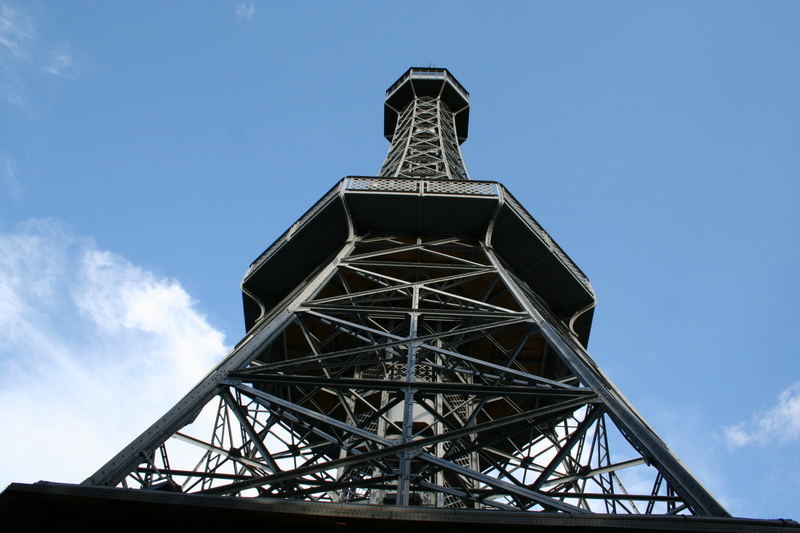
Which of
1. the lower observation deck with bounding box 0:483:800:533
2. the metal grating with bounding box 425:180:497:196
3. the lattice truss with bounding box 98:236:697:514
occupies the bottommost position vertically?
the lower observation deck with bounding box 0:483:800:533

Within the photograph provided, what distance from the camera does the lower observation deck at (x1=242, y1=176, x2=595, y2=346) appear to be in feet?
60.2

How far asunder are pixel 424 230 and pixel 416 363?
25.5ft

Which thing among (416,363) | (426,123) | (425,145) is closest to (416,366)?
(416,363)

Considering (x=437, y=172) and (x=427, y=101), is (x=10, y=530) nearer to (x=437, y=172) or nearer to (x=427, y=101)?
(x=437, y=172)

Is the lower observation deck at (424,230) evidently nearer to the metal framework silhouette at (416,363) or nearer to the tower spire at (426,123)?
the metal framework silhouette at (416,363)

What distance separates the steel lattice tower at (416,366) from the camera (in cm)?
923

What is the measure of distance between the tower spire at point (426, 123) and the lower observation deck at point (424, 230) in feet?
22.6

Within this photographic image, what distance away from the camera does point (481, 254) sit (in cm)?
1853

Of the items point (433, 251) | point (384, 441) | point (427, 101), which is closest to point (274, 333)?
point (384, 441)

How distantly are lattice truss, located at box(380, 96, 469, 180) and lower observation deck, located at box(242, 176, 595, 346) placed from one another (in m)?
5.04

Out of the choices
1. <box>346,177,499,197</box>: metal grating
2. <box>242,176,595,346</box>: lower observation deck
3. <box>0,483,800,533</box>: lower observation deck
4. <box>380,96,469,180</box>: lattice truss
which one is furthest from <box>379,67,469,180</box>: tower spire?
<box>0,483,800,533</box>: lower observation deck

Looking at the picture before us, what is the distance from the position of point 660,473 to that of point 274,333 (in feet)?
22.8

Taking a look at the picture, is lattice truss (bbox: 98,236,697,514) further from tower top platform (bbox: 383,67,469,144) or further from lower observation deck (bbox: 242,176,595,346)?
tower top platform (bbox: 383,67,469,144)

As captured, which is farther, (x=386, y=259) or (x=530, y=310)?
(x=386, y=259)
